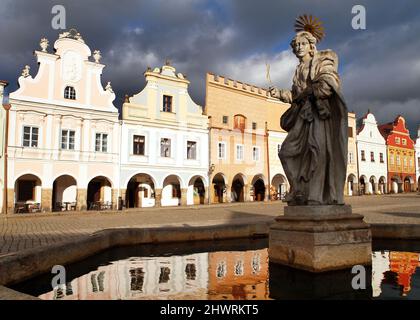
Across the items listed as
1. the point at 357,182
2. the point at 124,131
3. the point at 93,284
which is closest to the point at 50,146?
the point at 124,131

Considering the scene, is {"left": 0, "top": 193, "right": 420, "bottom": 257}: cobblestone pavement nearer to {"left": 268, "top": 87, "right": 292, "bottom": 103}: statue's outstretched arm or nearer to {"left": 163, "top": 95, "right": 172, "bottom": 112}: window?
{"left": 268, "top": 87, "right": 292, "bottom": 103}: statue's outstretched arm

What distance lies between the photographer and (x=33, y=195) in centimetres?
2445

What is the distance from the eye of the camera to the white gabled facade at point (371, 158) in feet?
146

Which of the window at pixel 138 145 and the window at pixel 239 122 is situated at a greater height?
the window at pixel 239 122

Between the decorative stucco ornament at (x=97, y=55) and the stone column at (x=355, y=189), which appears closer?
the decorative stucco ornament at (x=97, y=55)

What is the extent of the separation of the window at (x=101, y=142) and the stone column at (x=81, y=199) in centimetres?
318

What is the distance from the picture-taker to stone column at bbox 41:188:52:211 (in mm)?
23531

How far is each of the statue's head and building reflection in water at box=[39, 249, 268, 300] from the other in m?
2.82

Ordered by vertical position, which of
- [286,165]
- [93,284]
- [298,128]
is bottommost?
[93,284]

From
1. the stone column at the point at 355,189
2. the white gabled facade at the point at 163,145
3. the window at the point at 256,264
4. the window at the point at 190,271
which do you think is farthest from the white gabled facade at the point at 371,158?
the window at the point at 190,271

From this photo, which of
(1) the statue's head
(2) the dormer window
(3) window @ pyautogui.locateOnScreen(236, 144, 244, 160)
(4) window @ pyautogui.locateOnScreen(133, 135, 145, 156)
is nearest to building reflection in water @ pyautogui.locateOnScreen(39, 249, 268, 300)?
(1) the statue's head

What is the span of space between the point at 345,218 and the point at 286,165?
3.25 ft

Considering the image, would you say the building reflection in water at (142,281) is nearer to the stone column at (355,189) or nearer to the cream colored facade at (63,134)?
the cream colored facade at (63,134)

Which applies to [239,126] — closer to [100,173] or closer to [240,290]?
Result: [100,173]
